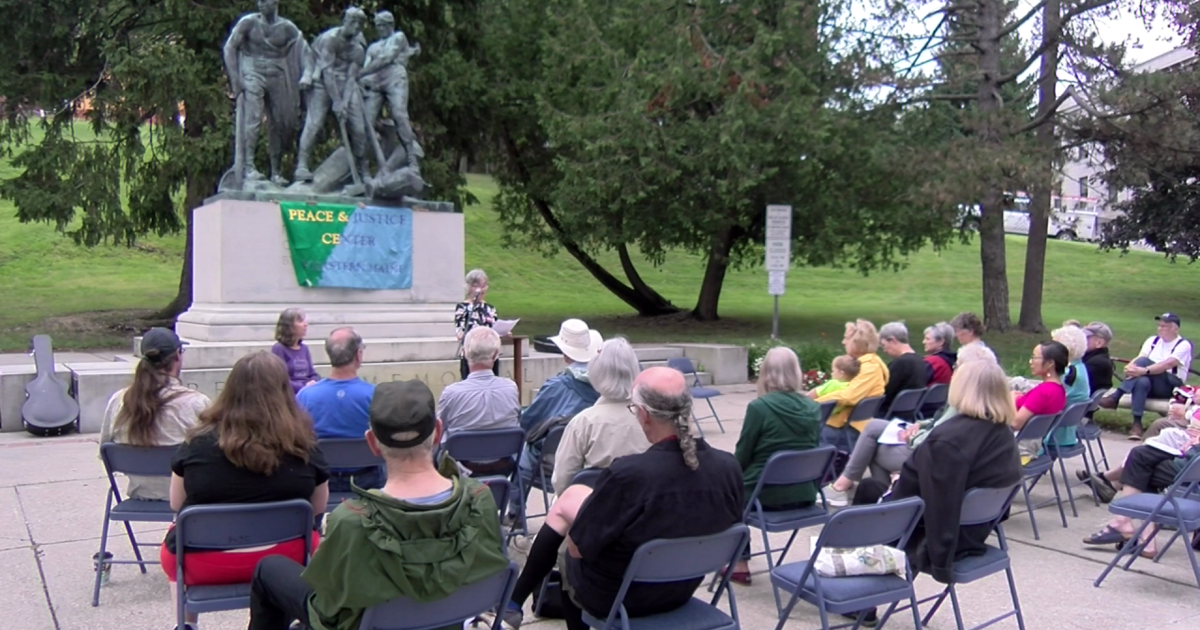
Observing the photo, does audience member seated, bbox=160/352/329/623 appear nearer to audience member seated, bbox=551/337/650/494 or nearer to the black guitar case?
audience member seated, bbox=551/337/650/494

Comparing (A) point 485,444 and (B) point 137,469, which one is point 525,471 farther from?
(B) point 137,469

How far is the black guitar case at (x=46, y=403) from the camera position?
8617 millimetres

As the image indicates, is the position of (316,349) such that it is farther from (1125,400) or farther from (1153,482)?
(1125,400)

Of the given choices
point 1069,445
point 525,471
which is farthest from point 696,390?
point 525,471

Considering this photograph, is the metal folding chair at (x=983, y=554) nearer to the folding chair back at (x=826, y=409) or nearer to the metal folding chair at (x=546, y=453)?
the metal folding chair at (x=546, y=453)

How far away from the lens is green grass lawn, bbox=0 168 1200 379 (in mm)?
19578

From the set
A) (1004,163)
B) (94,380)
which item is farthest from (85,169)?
(1004,163)

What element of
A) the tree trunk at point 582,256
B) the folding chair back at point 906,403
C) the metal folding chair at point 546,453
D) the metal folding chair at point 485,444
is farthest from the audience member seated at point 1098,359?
the tree trunk at point 582,256

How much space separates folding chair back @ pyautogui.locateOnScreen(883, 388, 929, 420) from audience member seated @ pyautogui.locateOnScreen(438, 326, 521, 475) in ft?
9.55

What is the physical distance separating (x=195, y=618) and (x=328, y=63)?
323 inches

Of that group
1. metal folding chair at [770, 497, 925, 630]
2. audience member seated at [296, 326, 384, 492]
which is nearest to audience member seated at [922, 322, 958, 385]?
metal folding chair at [770, 497, 925, 630]

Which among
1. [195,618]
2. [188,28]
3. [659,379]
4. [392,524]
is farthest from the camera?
[188,28]

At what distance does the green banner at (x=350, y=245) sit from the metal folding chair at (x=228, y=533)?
7534mm

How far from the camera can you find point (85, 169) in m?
17.6
